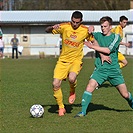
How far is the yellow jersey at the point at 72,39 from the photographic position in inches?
386

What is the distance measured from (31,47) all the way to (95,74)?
110ft

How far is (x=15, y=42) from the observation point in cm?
3556

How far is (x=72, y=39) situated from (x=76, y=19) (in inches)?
18.3

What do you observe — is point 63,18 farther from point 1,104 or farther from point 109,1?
point 1,104

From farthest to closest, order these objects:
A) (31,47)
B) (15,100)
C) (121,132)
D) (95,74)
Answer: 1. (31,47)
2. (15,100)
3. (95,74)
4. (121,132)

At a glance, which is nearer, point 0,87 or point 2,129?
point 2,129

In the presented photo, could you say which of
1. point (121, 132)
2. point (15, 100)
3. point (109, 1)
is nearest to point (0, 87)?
point (15, 100)

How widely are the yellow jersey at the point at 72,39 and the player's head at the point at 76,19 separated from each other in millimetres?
116

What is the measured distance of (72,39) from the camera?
9.81 metres

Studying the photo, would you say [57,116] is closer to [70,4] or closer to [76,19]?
[76,19]

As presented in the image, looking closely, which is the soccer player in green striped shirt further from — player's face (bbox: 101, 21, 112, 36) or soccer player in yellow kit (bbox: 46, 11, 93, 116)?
soccer player in yellow kit (bbox: 46, 11, 93, 116)

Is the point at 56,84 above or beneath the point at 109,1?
beneath

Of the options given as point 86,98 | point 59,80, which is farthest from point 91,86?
point 59,80

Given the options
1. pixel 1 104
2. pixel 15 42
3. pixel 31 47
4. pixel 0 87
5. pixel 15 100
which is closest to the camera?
pixel 1 104
